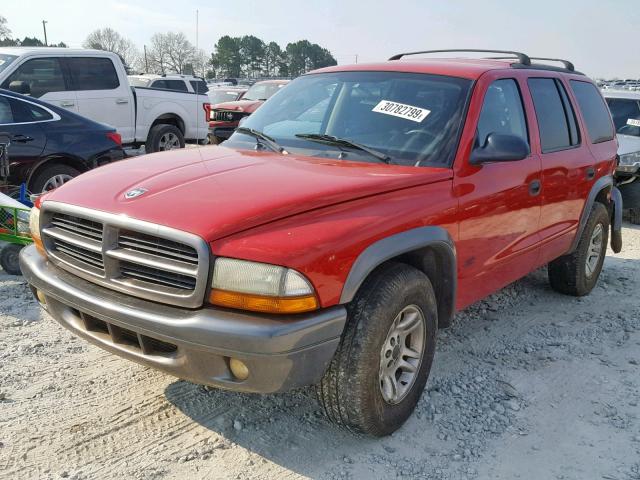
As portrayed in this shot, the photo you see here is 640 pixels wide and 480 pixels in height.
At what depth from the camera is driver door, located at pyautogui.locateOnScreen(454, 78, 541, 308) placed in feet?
11.1

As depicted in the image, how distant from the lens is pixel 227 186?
9.16ft

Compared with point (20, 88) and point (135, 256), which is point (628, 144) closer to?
point (135, 256)

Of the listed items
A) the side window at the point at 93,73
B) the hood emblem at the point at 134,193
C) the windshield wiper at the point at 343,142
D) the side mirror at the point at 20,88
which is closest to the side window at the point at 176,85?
the side window at the point at 93,73

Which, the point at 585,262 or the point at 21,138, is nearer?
the point at 585,262

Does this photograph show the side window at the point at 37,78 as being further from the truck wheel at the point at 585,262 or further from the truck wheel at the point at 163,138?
the truck wheel at the point at 585,262

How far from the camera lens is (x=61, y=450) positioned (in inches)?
111

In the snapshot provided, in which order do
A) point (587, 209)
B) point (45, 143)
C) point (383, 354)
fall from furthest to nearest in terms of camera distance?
point (45, 143)
point (587, 209)
point (383, 354)

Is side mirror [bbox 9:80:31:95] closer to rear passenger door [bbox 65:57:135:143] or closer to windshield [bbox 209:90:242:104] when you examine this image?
rear passenger door [bbox 65:57:135:143]

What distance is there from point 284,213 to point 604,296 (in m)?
4.05

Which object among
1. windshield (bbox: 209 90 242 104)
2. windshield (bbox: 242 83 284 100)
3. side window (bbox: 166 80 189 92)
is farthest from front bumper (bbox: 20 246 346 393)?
windshield (bbox: 209 90 242 104)

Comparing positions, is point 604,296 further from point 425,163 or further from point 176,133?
point 176,133

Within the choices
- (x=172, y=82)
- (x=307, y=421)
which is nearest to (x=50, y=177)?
(x=307, y=421)

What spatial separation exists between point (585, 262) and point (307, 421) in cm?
317

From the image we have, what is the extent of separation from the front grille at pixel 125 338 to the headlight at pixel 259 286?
0.36m
